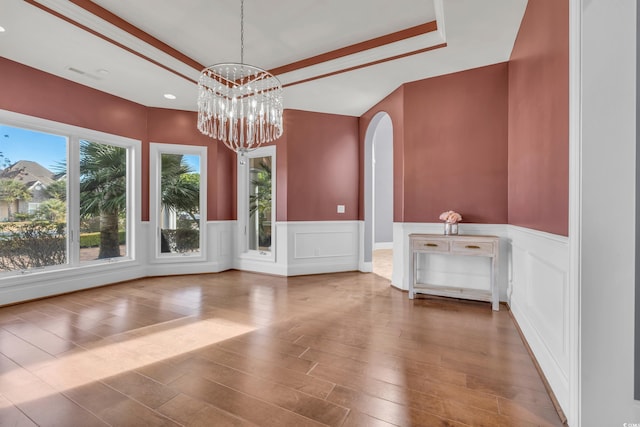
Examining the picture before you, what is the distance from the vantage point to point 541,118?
6.79 feet

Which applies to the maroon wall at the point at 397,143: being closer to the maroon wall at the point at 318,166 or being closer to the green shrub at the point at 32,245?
the maroon wall at the point at 318,166

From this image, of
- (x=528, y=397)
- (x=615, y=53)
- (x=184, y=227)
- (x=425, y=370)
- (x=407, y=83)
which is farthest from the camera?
(x=184, y=227)

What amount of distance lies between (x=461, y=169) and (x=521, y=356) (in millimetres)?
2210

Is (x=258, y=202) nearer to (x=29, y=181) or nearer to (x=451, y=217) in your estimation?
(x=29, y=181)

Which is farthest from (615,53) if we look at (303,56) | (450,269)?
(303,56)

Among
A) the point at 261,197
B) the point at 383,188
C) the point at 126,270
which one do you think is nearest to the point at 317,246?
the point at 261,197

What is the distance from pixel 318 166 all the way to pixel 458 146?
2.33 metres

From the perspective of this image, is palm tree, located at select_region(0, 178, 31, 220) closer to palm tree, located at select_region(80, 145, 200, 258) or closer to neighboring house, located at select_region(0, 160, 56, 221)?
neighboring house, located at select_region(0, 160, 56, 221)

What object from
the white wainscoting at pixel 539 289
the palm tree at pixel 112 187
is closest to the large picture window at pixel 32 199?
the palm tree at pixel 112 187

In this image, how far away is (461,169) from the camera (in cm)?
364

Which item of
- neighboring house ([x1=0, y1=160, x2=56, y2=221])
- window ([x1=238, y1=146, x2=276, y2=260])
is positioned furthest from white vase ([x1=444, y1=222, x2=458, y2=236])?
neighboring house ([x1=0, y1=160, x2=56, y2=221])

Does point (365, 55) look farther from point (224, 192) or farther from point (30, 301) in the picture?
point (30, 301)

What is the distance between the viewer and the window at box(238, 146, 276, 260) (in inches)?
206

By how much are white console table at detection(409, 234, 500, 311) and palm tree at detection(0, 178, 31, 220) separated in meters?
4.81
